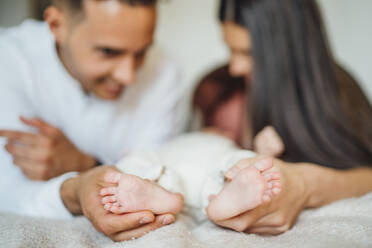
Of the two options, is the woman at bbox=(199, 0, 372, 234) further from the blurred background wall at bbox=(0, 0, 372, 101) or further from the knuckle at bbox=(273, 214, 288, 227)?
the blurred background wall at bbox=(0, 0, 372, 101)

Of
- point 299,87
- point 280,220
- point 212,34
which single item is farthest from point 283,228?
point 212,34

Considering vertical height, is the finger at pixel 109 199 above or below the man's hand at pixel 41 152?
above

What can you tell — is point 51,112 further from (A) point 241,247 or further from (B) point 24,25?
(A) point 241,247

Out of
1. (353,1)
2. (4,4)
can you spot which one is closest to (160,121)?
(4,4)

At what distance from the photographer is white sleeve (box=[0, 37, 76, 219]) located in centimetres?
70

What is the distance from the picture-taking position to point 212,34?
2.15m

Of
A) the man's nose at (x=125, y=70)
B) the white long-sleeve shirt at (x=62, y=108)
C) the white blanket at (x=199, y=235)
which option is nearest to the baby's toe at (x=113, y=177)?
the white blanket at (x=199, y=235)

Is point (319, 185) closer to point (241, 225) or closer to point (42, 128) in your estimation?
point (241, 225)

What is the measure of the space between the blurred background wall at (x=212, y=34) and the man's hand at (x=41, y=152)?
111cm

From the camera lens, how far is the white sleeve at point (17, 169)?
0.70 m

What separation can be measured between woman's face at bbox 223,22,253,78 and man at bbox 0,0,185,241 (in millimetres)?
278

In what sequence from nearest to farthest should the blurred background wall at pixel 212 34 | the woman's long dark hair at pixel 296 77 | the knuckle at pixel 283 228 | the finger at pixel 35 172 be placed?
the knuckle at pixel 283 228 < the finger at pixel 35 172 < the woman's long dark hair at pixel 296 77 < the blurred background wall at pixel 212 34

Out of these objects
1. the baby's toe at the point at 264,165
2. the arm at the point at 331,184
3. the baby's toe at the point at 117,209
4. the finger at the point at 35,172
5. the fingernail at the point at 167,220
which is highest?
the baby's toe at the point at 264,165

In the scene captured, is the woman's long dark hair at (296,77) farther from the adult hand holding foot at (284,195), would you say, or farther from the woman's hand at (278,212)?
the woman's hand at (278,212)
